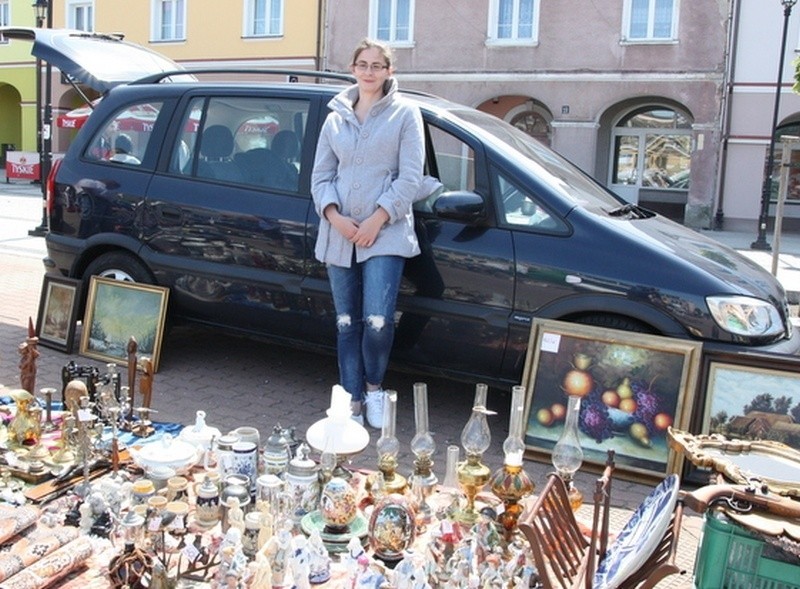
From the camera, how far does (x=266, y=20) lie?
23766 mm

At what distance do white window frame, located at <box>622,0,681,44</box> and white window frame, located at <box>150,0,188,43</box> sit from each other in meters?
13.1

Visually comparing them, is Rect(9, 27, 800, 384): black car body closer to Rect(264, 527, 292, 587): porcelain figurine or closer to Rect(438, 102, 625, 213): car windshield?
Rect(438, 102, 625, 213): car windshield

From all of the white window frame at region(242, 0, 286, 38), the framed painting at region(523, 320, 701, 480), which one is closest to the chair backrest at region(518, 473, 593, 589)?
the framed painting at region(523, 320, 701, 480)

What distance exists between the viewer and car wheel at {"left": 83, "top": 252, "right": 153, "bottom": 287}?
5.55 meters

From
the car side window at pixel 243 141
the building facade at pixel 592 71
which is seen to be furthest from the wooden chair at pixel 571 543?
the building facade at pixel 592 71

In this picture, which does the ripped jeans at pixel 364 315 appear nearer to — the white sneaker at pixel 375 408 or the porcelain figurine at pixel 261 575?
the white sneaker at pixel 375 408

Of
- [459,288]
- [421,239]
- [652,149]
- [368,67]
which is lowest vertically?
[459,288]

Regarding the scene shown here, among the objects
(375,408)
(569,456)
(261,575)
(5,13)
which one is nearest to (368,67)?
(375,408)

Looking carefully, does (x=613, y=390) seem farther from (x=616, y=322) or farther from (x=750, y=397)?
(x=750, y=397)

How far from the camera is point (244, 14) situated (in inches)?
941

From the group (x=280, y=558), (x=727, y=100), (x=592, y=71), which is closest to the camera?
(x=280, y=558)

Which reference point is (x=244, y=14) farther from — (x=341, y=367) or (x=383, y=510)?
(x=383, y=510)

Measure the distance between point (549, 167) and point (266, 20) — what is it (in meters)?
20.8

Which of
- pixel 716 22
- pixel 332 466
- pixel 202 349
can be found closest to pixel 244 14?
pixel 716 22
